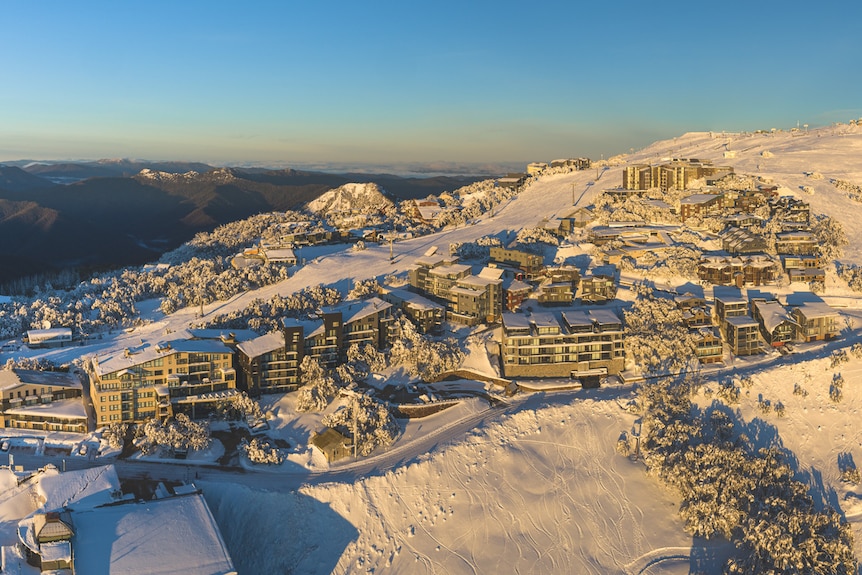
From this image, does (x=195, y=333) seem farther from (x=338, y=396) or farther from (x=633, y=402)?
(x=633, y=402)

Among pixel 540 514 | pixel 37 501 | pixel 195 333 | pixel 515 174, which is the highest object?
pixel 515 174

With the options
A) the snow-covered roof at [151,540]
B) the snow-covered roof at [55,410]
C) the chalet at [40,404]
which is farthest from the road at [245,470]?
the snow-covered roof at [151,540]

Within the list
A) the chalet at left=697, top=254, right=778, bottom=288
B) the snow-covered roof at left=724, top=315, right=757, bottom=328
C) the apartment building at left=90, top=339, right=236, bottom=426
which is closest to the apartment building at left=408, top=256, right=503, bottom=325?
the snow-covered roof at left=724, top=315, right=757, bottom=328

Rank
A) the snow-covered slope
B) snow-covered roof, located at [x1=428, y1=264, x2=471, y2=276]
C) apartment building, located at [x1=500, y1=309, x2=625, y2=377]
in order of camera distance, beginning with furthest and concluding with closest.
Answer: the snow-covered slope < snow-covered roof, located at [x1=428, y1=264, x2=471, y2=276] < apartment building, located at [x1=500, y1=309, x2=625, y2=377]

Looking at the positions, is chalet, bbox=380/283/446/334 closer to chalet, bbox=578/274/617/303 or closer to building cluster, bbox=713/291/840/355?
chalet, bbox=578/274/617/303

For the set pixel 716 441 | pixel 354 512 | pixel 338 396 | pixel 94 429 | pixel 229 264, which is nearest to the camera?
pixel 354 512

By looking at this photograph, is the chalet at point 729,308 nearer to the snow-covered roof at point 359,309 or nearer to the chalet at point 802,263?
the chalet at point 802,263

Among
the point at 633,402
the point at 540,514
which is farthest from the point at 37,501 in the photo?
the point at 633,402
